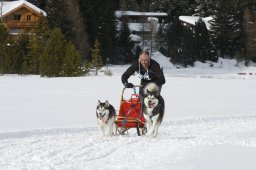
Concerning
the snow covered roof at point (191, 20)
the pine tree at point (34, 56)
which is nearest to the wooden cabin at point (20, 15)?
the pine tree at point (34, 56)

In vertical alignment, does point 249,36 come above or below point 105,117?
above

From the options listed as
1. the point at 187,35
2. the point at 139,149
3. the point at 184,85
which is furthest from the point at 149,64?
the point at 187,35

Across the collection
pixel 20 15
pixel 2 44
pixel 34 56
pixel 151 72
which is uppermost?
pixel 20 15

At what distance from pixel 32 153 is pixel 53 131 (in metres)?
4.18

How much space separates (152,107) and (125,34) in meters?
58.1

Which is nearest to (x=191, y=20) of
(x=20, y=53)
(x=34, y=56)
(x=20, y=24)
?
(x=20, y=24)

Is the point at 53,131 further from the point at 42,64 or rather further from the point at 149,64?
the point at 42,64

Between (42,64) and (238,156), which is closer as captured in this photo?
(238,156)

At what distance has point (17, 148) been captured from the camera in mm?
8844

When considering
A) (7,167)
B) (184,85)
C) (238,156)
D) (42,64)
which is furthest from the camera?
(42,64)

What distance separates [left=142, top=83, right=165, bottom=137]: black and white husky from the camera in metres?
10.1

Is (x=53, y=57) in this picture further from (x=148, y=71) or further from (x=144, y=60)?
(x=144, y=60)

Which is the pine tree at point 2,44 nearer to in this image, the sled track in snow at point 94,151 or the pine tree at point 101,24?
the pine tree at point 101,24

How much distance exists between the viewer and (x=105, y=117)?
1041 cm
